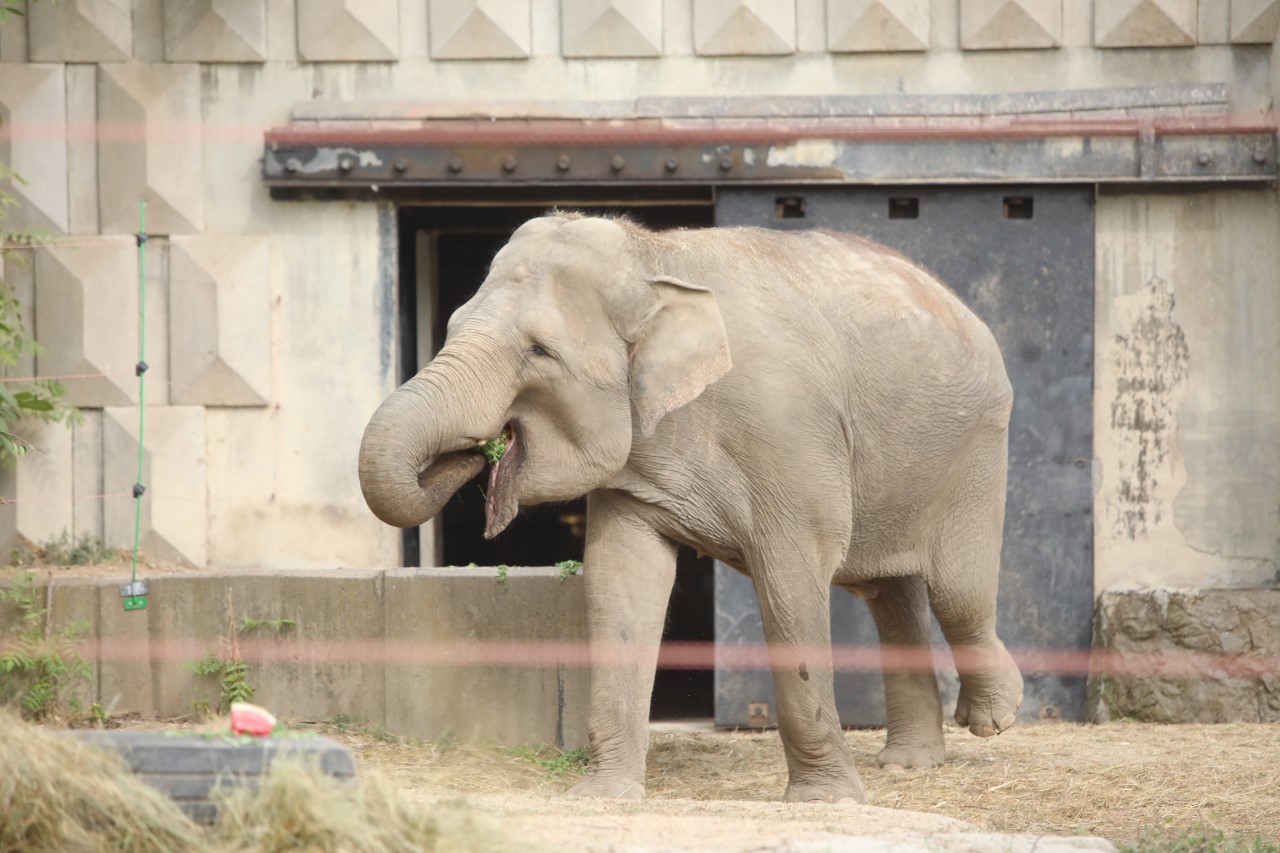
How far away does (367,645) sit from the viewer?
8.17 metres

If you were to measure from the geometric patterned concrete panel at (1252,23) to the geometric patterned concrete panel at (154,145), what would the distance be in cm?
573

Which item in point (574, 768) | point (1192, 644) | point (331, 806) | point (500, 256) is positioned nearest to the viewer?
point (331, 806)

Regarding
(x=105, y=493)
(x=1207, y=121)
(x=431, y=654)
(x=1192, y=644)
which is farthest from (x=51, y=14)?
(x=1192, y=644)

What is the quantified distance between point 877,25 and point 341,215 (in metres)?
3.14

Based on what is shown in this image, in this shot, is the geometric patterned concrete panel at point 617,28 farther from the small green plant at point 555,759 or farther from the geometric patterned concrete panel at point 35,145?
the small green plant at point 555,759

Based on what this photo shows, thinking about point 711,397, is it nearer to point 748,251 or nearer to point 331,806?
point 748,251

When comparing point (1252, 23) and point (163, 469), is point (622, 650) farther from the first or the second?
point (1252, 23)

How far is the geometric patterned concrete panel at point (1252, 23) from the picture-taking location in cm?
969

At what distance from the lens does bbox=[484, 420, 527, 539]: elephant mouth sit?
6.62 meters

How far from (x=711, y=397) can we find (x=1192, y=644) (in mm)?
3820

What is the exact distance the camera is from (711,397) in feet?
22.5

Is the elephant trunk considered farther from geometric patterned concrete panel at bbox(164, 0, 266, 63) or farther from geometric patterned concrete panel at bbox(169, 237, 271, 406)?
geometric patterned concrete panel at bbox(164, 0, 266, 63)

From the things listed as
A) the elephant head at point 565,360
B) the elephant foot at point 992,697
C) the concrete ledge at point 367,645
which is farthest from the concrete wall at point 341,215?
the elephant head at point 565,360

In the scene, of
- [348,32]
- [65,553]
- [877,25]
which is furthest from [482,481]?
[877,25]
